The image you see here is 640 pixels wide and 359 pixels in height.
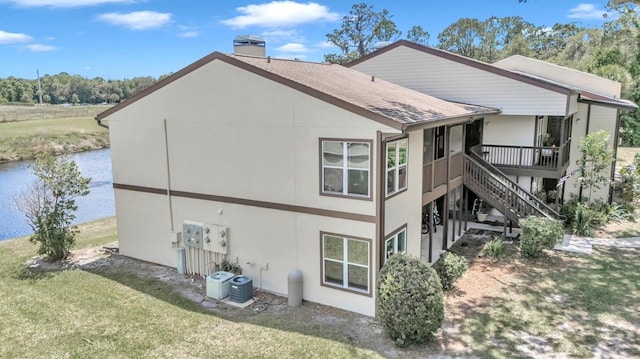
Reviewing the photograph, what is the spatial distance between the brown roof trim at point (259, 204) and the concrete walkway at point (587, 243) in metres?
8.00

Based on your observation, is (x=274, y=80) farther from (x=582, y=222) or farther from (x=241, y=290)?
(x=582, y=222)

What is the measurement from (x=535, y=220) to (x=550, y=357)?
579 centimetres

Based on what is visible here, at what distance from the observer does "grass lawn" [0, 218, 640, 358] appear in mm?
8719

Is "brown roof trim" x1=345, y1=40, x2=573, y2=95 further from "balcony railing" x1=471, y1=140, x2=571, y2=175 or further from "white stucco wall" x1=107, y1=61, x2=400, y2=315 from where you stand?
"white stucco wall" x1=107, y1=61, x2=400, y2=315

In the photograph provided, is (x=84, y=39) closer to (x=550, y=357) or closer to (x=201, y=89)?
(x=201, y=89)

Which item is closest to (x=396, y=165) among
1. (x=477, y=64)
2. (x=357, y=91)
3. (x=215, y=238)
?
(x=357, y=91)

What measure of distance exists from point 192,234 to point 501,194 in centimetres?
992

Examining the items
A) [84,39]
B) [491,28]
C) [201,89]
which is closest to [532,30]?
[491,28]

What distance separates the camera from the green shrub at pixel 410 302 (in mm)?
8477

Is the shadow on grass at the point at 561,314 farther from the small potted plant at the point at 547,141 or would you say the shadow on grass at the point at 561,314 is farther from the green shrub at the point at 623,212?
the green shrub at the point at 623,212

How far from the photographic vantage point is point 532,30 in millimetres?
65562

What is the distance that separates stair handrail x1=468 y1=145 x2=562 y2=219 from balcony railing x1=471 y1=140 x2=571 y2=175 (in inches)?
20.7

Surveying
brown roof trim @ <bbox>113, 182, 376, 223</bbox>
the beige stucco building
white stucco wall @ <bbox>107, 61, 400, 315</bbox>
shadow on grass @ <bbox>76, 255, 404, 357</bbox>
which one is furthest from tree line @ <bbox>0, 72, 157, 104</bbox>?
shadow on grass @ <bbox>76, 255, 404, 357</bbox>

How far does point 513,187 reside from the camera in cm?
1563
